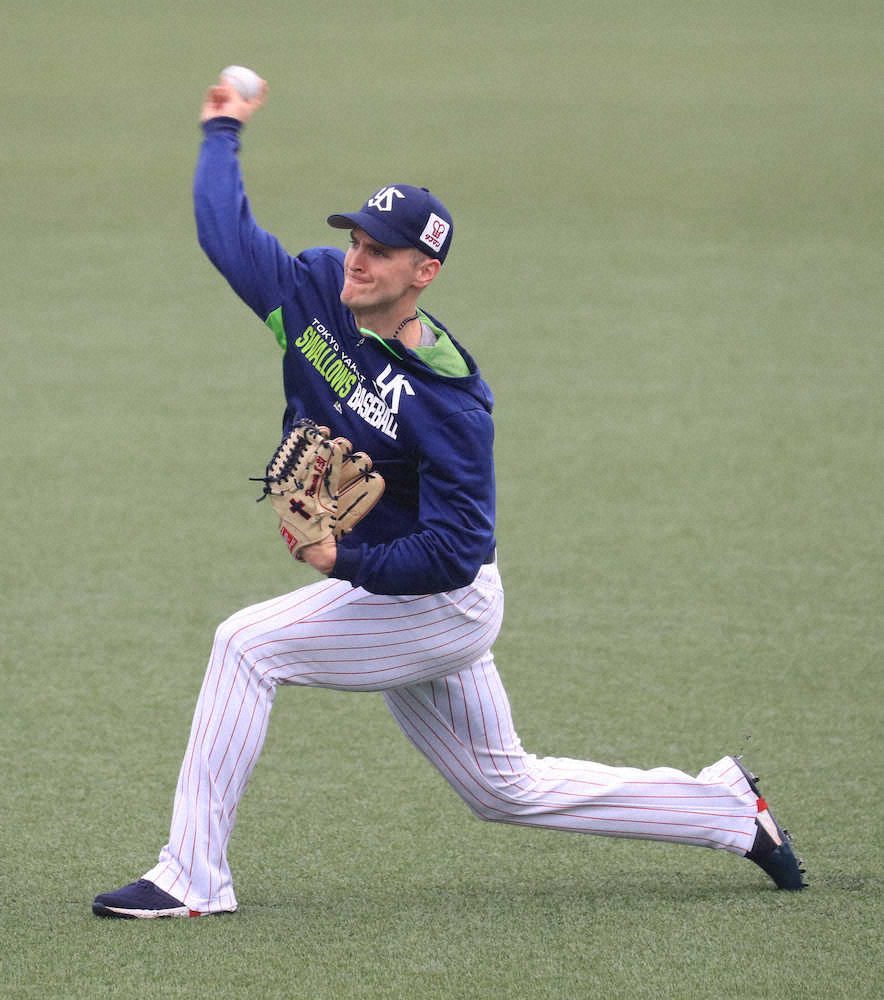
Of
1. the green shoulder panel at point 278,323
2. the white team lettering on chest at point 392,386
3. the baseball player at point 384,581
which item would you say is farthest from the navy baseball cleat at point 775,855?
the green shoulder panel at point 278,323

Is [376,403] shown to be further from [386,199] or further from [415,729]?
[415,729]

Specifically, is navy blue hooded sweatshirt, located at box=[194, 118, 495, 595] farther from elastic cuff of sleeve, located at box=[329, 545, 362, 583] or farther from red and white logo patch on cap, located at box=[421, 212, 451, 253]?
red and white logo patch on cap, located at box=[421, 212, 451, 253]

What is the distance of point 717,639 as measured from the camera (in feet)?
21.1

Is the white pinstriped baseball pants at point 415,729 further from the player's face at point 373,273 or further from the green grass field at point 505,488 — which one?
the player's face at point 373,273

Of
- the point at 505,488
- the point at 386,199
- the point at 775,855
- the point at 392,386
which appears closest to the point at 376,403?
A: the point at 392,386

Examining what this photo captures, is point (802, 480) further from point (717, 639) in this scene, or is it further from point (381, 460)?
point (381, 460)

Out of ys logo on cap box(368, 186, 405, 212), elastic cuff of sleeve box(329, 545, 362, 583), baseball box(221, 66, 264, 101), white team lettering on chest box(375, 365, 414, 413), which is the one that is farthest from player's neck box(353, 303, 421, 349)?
baseball box(221, 66, 264, 101)

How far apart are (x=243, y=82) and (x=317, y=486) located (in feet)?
3.67

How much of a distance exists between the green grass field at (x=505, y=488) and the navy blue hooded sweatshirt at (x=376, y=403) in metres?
0.93

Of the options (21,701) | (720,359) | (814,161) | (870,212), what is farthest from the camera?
(814,161)

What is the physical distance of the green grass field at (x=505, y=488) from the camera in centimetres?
409

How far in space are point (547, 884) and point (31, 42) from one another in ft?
55.8

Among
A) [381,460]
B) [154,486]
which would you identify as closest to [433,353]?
[381,460]

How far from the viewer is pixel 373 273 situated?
399 cm
